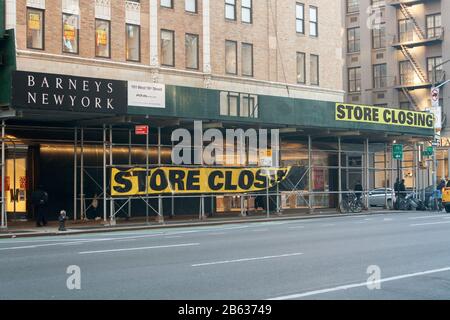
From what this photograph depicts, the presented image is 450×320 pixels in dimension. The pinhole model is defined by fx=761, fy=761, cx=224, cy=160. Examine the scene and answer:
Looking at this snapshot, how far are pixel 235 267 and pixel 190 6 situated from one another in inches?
1045

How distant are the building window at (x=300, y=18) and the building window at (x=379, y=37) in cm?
2223

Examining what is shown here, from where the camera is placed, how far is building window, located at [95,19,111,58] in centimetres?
3434

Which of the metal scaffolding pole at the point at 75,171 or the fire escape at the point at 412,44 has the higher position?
the fire escape at the point at 412,44

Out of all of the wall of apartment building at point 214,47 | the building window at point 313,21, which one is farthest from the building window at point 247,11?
the building window at point 313,21

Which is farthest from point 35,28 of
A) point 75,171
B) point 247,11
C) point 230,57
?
point 247,11

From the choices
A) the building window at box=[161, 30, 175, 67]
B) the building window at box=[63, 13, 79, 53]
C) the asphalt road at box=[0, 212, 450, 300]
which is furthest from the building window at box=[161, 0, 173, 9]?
the asphalt road at box=[0, 212, 450, 300]

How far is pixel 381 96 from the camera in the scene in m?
64.7

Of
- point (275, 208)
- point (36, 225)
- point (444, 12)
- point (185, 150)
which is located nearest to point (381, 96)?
point (444, 12)

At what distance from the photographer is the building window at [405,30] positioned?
6312cm

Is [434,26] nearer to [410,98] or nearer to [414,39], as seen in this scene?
[414,39]

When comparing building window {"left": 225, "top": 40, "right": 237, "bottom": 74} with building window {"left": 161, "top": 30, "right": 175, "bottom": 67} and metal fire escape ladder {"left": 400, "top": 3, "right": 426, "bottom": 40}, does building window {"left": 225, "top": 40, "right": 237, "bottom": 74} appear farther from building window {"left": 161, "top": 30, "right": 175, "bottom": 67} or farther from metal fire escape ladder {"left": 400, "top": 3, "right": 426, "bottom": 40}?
metal fire escape ladder {"left": 400, "top": 3, "right": 426, "bottom": 40}

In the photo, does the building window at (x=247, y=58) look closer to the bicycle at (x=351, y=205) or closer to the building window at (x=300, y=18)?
the building window at (x=300, y=18)

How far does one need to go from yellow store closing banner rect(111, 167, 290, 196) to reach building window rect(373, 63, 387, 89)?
3247 cm

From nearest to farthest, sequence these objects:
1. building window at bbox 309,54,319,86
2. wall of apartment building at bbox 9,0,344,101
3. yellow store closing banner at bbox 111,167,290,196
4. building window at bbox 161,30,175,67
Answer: yellow store closing banner at bbox 111,167,290,196 → wall of apartment building at bbox 9,0,344,101 → building window at bbox 161,30,175,67 → building window at bbox 309,54,319,86
